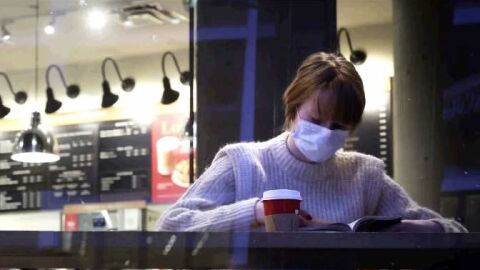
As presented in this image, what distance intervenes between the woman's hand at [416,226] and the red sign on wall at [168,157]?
3145 mm

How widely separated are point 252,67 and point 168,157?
2174 millimetres

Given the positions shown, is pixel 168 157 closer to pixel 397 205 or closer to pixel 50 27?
pixel 50 27

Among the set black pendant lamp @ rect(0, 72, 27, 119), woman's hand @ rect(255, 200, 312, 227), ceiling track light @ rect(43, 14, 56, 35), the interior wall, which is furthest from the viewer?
black pendant lamp @ rect(0, 72, 27, 119)

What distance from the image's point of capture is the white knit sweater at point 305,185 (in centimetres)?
167

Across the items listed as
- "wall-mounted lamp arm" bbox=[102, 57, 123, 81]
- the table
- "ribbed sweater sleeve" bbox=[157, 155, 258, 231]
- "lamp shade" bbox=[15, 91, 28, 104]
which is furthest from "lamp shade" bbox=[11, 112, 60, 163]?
the table

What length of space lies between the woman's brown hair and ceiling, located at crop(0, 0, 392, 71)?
2.10m

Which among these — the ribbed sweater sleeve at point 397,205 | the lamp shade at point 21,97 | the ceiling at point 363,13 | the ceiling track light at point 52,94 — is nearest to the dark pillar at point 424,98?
the ceiling at point 363,13

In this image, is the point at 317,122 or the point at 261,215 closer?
the point at 261,215

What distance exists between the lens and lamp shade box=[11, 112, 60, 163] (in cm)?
468

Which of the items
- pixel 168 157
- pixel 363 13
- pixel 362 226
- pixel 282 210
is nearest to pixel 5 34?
pixel 168 157

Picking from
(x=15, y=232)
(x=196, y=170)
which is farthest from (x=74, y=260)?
(x=196, y=170)

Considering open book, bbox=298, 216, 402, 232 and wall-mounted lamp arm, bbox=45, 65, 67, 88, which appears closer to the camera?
open book, bbox=298, 216, 402, 232

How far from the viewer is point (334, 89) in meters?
1.74

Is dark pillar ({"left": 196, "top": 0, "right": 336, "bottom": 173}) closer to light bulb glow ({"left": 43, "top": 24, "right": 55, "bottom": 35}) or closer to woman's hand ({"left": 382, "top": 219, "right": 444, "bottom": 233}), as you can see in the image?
woman's hand ({"left": 382, "top": 219, "right": 444, "bottom": 233})
